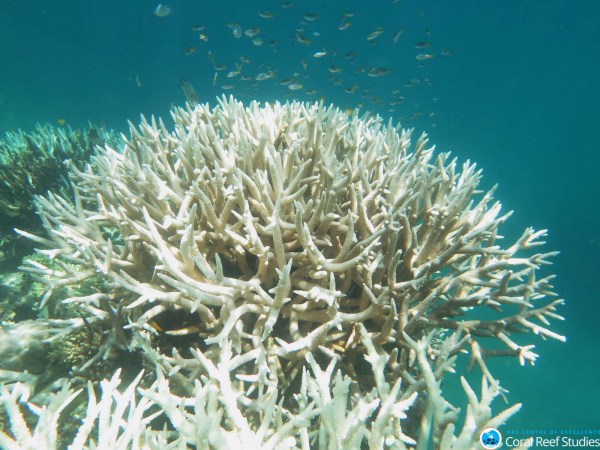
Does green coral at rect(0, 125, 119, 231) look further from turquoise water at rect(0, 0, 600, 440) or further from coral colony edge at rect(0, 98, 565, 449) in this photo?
turquoise water at rect(0, 0, 600, 440)

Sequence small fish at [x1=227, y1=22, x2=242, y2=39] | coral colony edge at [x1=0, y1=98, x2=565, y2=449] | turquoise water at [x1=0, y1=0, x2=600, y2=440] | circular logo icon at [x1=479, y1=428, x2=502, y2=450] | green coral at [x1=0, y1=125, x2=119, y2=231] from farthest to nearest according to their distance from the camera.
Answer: turquoise water at [x1=0, y1=0, x2=600, y2=440]
small fish at [x1=227, y1=22, x2=242, y2=39]
green coral at [x1=0, y1=125, x2=119, y2=231]
coral colony edge at [x1=0, y1=98, x2=565, y2=449]
circular logo icon at [x1=479, y1=428, x2=502, y2=450]

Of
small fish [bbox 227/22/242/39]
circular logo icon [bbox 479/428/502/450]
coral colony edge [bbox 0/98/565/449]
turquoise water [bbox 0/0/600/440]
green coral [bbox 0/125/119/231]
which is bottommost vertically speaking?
circular logo icon [bbox 479/428/502/450]

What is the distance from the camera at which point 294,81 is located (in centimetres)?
1077

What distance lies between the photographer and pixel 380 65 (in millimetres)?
50906

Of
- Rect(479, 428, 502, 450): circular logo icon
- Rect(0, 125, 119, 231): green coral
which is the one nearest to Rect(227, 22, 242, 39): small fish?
Rect(0, 125, 119, 231): green coral

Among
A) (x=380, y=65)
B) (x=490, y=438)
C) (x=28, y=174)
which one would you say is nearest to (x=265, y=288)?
(x=490, y=438)

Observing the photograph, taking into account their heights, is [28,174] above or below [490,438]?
above

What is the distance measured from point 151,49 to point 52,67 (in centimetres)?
1391

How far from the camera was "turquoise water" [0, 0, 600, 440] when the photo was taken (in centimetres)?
4597

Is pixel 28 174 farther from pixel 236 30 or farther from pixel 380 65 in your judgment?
pixel 380 65

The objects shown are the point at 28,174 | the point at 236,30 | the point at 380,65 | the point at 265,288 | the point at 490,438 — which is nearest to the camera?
the point at 490,438

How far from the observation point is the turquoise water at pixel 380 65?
46.0 m

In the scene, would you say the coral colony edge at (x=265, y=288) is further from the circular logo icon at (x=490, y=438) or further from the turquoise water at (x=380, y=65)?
the turquoise water at (x=380, y=65)

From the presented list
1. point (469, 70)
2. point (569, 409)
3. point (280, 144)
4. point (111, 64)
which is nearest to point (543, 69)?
point (469, 70)
